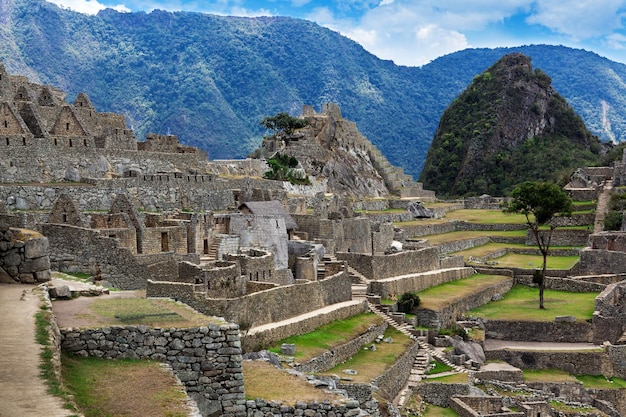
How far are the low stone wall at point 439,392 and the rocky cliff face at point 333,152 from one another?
3252 cm

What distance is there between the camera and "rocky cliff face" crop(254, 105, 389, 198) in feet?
206

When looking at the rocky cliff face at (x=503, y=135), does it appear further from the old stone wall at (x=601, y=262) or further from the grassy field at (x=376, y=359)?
the grassy field at (x=376, y=359)

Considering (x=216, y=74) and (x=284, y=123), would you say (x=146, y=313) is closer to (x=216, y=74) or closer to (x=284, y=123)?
(x=284, y=123)

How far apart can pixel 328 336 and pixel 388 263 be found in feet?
40.4

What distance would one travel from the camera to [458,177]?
12569cm

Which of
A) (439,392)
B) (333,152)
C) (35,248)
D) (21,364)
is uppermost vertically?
(333,152)

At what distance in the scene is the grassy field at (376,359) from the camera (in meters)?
23.8

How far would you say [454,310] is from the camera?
3706 centimetres

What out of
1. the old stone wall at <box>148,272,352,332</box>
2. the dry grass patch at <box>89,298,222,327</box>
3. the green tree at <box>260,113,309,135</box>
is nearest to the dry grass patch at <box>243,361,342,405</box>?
the dry grass patch at <box>89,298,222,327</box>

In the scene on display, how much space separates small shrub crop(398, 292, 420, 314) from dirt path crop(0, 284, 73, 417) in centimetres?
2436

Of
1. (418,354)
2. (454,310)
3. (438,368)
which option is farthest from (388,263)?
(438,368)

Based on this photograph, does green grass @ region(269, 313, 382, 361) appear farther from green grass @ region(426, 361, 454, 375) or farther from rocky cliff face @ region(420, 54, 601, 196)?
rocky cliff face @ region(420, 54, 601, 196)

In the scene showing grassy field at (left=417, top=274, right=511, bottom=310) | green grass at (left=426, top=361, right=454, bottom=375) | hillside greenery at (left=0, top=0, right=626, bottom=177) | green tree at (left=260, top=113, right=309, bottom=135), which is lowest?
green grass at (left=426, top=361, right=454, bottom=375)

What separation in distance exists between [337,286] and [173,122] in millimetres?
67103
